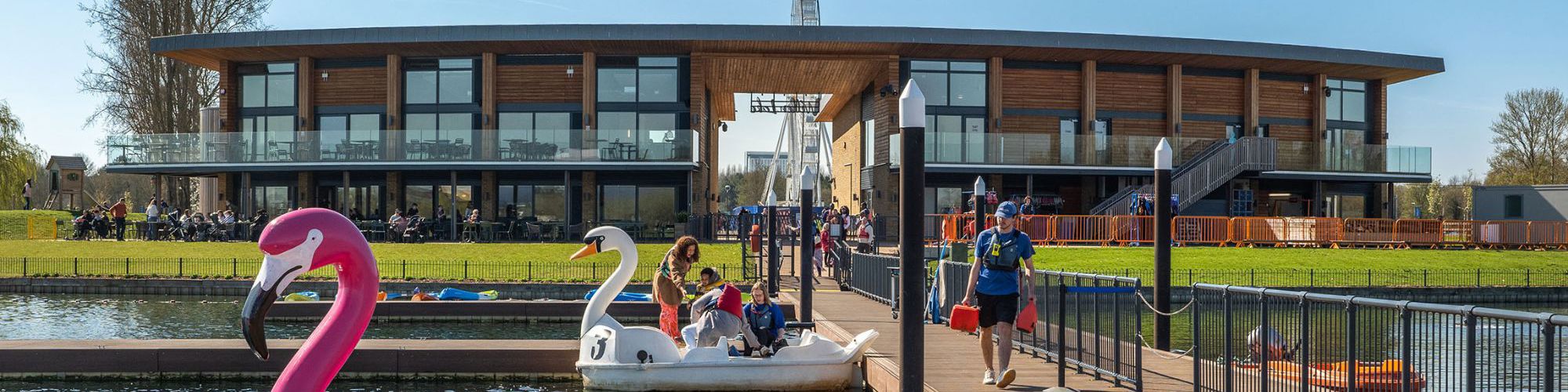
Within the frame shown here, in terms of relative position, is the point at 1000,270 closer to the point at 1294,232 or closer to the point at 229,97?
the point at 1294,232

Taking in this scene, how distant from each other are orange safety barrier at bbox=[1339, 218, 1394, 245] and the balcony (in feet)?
14.3

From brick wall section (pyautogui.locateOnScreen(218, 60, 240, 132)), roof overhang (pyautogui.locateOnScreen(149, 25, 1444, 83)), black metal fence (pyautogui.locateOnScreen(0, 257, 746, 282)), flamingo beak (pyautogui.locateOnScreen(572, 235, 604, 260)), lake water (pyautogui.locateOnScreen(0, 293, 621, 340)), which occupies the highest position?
roof overhang (pyautogui.locateOnScreen(149, 25, 1444, 83))

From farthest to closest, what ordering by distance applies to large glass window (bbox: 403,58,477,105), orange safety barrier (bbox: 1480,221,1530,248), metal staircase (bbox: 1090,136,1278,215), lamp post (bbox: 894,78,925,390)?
large glass window (bbox: 403,58,477,105)
metal staircase (bbox: 1090,136,1278,215)
orange safety barrier (bbox: 1480,221,1530,248)
lamp post (bbox: 894,78,925,390)

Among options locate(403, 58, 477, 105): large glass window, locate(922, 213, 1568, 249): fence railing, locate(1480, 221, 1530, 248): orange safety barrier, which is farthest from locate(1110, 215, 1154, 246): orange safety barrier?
locate(403, 58, 477, 105): large glass window

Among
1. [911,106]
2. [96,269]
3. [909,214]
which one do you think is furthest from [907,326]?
[96,269]

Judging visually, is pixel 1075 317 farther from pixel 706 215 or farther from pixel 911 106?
pixel 706 215

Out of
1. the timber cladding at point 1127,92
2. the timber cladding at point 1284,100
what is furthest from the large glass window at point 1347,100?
the timber cladding at point 1127,92

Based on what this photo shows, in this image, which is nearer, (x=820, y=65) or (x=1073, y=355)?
(x=1073, y=355)

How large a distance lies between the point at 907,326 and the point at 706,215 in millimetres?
30946

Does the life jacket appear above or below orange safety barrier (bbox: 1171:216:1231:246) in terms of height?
above

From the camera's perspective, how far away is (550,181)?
3944 cm

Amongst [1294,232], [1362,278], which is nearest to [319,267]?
[1362,278]

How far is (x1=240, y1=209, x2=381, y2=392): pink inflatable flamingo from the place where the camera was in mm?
5945

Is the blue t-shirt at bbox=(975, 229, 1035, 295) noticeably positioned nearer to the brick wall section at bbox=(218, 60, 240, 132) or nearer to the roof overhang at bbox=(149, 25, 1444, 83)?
the roof overhang at bbox=(149, 25, 1444, 83)
